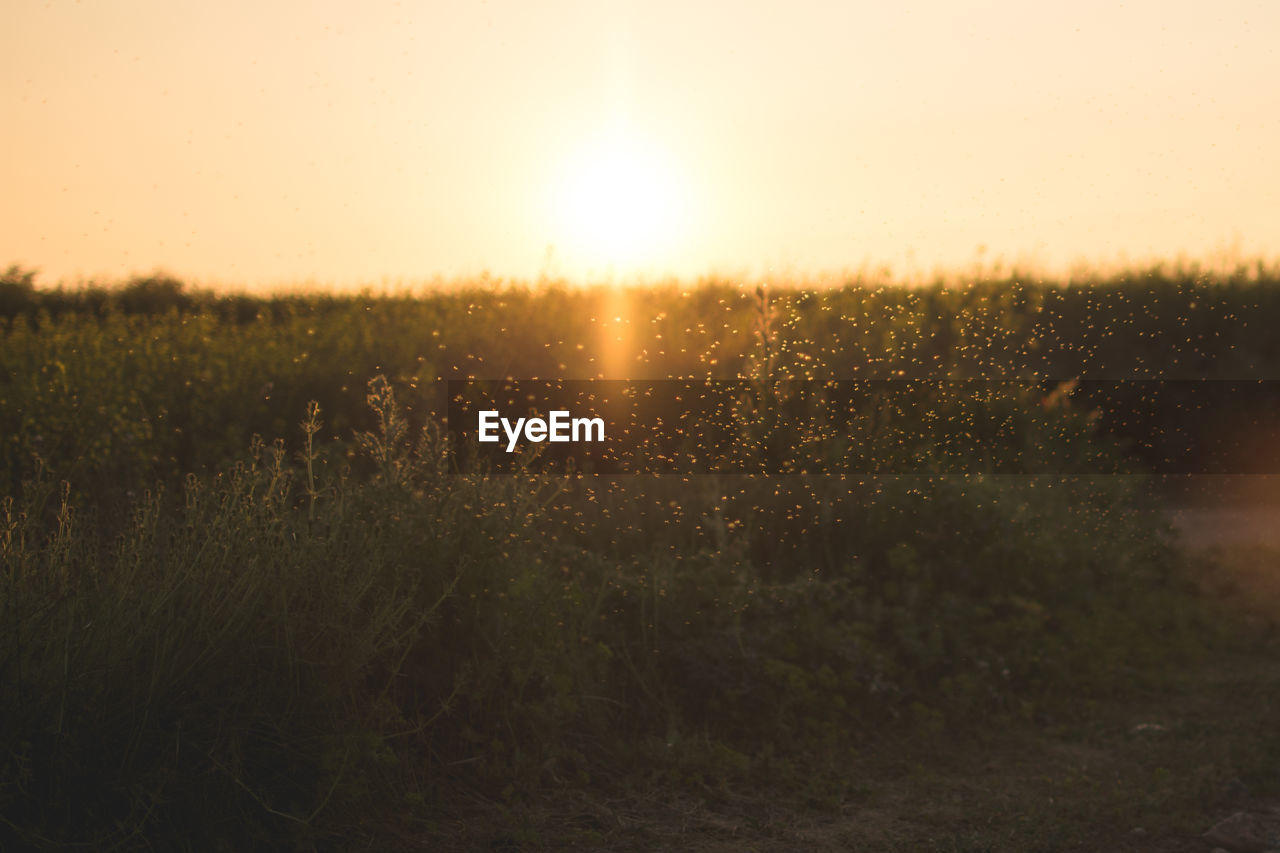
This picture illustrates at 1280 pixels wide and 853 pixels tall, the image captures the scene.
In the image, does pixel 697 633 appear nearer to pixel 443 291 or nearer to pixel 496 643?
pixel 496 643

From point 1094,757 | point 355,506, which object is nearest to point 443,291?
point 355,506

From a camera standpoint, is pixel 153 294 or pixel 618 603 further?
pixel 153 294

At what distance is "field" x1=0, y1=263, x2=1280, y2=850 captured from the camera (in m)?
3.72

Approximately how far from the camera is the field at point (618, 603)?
12.2 feet

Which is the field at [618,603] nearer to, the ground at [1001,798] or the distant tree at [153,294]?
the ground at [1001,798]

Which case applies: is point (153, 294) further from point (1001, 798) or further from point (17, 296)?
point (1001, 798)

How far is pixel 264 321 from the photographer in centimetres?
1255

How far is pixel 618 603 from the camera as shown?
5.91 m

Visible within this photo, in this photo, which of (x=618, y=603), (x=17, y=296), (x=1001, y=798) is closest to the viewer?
(x=1001, y=798)

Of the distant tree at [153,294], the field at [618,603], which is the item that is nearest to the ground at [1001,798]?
the field at [618,603]

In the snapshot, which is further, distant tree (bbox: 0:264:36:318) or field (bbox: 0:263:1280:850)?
distant tree (bbox: 0:264:36:318)

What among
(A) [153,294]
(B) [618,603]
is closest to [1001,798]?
(B) [618,603]

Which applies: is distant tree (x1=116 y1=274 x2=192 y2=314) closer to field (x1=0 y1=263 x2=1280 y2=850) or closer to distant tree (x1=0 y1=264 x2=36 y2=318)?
distant tree (x1=0 y1=264 x2=36 y2=318)

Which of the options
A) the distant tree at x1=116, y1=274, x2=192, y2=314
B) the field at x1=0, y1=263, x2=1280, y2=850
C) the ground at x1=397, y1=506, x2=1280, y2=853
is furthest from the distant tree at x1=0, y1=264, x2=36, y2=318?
the ground at x1=397, y1=506, x2=1280, y2=853
